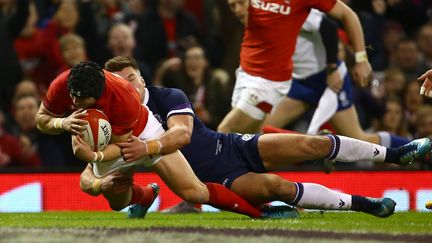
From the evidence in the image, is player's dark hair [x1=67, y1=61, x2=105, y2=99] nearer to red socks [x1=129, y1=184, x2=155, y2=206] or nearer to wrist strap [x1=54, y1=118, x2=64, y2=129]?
wrist strap [x1=54, y1=118, x2=64, y2=129]

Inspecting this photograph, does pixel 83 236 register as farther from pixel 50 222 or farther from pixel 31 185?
pixel 31 185

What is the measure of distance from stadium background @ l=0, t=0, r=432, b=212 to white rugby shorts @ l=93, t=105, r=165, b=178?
3.13m

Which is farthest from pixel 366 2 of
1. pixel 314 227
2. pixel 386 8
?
pixel 314 227

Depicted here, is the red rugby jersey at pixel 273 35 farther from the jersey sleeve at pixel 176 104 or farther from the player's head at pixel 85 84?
the player's head at pixel 85 84

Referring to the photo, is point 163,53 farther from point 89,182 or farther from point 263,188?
point 263,188


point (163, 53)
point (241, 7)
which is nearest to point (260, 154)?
point (241, 7)

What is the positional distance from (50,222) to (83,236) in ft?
5.13

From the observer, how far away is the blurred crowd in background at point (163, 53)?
12.8 m

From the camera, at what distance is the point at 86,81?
7652mm

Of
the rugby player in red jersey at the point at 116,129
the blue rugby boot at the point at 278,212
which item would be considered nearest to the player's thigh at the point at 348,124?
the blue rugby boot at the point at 278,212

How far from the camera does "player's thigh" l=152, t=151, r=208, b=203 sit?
26.9 ft

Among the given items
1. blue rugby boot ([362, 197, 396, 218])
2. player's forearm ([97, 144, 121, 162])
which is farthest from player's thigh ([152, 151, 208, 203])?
blue rugby boot ([362, 197, 396, 218])

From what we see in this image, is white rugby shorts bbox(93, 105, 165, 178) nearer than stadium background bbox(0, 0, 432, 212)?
Yes

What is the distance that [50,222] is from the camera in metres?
8.46
